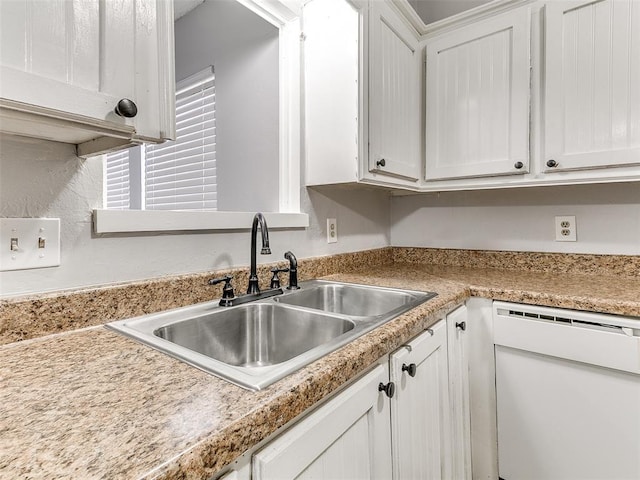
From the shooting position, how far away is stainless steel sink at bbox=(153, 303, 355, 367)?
92cm

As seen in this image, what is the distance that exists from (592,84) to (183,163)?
2081mm

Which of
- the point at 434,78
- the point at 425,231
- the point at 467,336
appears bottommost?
the point at 467,336

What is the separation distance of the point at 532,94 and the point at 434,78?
44 centimetres

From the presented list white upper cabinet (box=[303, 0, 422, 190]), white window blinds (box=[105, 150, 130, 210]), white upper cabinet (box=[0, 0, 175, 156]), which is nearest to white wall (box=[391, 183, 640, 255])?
white upper cabinet (box=[303, 0, 422, 190])

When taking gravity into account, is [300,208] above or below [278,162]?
below

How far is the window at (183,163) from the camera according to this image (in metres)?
2.00

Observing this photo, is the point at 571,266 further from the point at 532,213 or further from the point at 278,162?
the point at 278,162

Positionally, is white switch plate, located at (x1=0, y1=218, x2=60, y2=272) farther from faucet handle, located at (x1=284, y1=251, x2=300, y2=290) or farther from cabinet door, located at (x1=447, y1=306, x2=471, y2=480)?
cabinet door, located at (x1=447, y1=306, x2=471, y2=480)

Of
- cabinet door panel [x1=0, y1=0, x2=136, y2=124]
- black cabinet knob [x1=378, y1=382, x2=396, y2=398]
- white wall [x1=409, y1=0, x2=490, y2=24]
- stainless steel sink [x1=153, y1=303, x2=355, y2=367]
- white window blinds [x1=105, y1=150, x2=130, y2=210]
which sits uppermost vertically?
white wall [x1=409, y1=0, x2=490, y2=24]

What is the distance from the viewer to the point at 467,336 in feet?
4.24

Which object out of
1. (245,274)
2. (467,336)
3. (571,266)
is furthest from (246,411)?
(571,266)

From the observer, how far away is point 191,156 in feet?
7.01

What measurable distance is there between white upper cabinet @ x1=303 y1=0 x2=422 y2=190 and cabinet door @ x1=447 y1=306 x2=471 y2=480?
622mm

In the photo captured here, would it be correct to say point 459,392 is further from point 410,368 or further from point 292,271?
point 292,271
